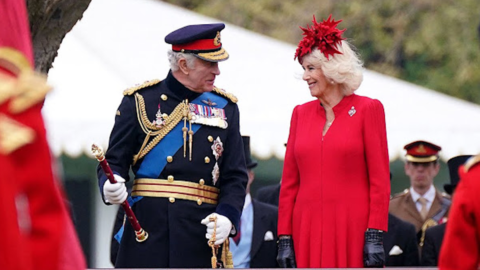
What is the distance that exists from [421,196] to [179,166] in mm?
4193

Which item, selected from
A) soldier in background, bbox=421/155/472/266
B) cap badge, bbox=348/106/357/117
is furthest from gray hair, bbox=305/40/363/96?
soldier in background, bbox=421/155/472/266

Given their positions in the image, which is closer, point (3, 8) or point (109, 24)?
point (3, 8)

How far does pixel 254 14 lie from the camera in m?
23.6

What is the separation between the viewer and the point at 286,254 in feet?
20.0

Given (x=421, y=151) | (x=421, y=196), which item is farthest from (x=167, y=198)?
(x=421, y=151)

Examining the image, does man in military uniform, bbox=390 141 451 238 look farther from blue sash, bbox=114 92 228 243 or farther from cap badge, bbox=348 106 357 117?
blue sash, bbox=114 92 228 243

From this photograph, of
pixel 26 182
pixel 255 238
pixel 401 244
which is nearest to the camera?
pixel 26 182

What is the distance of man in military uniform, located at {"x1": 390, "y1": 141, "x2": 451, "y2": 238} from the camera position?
955cm

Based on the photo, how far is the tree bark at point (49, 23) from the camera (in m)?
5.98

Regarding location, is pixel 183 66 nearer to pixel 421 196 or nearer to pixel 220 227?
pixel 220 227

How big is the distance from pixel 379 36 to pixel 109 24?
9.15 metres

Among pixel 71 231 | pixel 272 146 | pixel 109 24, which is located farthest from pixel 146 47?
pixel 71 231

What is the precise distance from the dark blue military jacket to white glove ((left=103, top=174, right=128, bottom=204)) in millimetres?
185

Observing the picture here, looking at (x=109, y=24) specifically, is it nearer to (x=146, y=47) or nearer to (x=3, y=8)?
(x=146, y=47)
